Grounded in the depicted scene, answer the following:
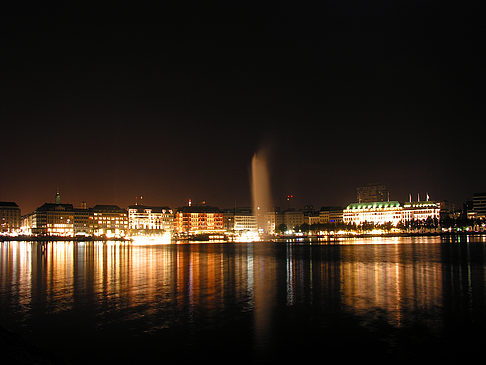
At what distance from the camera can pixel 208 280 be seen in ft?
121

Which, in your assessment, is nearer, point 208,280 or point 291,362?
point 291,362

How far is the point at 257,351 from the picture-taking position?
17359mm

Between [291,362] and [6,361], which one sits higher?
[6,361]

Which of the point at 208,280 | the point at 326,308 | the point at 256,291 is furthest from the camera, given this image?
the point at 208,280

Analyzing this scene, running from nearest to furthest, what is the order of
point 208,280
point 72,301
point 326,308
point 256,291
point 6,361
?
point 6,361
point 326,308
point 72,301
point 256,291
point 208,280

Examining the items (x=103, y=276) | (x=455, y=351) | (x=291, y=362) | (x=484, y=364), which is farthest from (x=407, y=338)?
(x=103, y=276)

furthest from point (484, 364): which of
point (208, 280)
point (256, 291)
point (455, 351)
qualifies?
point (208, 280)

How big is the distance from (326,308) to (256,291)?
7296mm

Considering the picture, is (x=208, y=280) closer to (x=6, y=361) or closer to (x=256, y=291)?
(x=256, y=291)

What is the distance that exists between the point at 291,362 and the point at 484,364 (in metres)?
6.32

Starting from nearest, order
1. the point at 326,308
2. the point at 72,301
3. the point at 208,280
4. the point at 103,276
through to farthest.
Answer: the point at 326,308, the point at 72,301, the point at 208,280, the point at 103,276

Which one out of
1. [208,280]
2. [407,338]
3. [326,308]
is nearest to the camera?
[407,338]

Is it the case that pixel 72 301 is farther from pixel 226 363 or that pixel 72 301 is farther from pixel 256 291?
pixel 226 363

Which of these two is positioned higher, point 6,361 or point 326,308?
point 6,361
